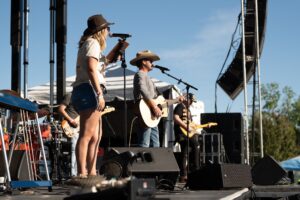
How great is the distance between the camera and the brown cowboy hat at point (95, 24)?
15.3 ft

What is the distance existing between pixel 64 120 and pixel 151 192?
554cm

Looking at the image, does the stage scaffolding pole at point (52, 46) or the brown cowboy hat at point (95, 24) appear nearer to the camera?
the brown cowboy hat at point (95, 24)

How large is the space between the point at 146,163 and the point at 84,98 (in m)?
1.14

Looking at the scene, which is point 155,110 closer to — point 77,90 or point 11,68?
point 77,90

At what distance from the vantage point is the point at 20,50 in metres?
9.38

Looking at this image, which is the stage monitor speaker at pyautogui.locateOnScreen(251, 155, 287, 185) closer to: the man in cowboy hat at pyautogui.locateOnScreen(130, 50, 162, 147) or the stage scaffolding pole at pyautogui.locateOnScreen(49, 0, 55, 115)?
the man in cowboy hat at pyautogui.locateOnScreen(130, 50, 162, 147)

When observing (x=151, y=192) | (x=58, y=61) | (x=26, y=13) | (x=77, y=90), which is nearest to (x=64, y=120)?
(x=58, y=61)

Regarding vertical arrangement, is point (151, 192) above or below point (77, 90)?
below

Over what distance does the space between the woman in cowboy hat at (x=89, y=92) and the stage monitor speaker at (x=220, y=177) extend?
5.18ft

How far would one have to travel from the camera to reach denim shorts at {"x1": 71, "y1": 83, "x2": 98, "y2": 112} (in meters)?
4.48

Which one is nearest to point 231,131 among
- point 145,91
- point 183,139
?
point 183,139

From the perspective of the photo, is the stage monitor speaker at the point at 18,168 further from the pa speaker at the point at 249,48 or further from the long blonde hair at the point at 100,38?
the pa speaker at the point at 249,48

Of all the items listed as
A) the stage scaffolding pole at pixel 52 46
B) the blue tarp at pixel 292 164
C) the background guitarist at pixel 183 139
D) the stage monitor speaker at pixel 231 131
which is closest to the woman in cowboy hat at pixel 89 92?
the background guitarist at pixel 183 139

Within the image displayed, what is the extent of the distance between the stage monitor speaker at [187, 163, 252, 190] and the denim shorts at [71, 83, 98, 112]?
72.6 inches
